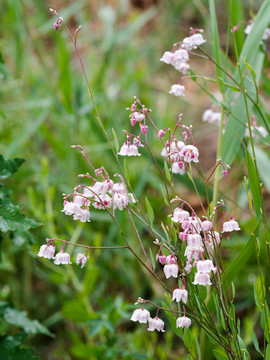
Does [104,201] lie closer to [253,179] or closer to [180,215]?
[180,215]

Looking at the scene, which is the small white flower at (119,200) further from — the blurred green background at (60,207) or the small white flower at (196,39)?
the blurred green background at (60,207)

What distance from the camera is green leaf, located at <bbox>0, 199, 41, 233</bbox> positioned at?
88cm

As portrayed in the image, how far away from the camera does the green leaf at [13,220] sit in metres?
0.88

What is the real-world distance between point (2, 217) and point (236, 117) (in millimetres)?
474

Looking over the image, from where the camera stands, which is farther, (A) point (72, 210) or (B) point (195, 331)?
(B) point (195, 331)

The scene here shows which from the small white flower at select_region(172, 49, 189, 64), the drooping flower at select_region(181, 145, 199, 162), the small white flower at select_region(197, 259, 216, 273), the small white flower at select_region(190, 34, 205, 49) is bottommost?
the small white flower at select_region(197, 259, 216, 273)

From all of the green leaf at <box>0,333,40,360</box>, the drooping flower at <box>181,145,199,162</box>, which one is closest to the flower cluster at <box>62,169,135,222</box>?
the drooping flower at <box>181,145,199,162</box>

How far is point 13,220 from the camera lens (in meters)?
0.90

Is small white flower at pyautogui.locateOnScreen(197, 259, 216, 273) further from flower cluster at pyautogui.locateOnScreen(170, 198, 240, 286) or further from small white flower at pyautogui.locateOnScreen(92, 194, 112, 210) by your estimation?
small white flower at pyautogui.locateOnScreen(92, 194, 112, 210)

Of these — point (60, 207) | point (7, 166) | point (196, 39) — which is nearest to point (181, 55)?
point (196, 39)

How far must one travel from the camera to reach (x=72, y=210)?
75cm

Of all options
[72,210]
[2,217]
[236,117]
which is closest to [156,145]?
[236,117]

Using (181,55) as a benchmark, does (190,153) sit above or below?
below

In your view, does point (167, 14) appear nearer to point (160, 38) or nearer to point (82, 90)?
point (160, 38)
